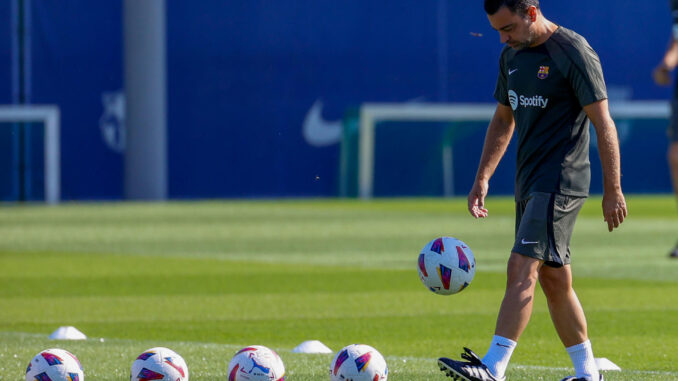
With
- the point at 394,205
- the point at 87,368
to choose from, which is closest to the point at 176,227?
the point at 394,205

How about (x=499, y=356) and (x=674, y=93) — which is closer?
(x=499, y=356)

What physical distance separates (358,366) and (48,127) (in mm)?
22689

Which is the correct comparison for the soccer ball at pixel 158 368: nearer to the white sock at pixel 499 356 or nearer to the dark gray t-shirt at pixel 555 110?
the white sock at pixel 499 356

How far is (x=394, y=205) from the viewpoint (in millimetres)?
26375

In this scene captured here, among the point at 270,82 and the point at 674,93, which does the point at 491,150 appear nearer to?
the point at 674,93

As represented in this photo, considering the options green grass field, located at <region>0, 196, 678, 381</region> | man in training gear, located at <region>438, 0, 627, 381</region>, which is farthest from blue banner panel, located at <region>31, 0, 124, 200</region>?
man in training gear, located at <region>438, 0, 627, 381</region>

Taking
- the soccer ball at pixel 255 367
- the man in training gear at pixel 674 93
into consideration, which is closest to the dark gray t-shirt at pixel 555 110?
the soccer ball at pixel 255 367

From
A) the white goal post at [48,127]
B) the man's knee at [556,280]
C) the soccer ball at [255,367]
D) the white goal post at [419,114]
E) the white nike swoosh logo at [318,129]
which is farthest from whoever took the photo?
the white nike swoosh logo at [318,129]

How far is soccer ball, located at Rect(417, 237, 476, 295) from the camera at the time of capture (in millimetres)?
6637

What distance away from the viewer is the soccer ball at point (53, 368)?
6.13 metres

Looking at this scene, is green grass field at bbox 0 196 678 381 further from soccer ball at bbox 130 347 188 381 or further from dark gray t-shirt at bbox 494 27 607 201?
dark gray t-shirt at bbox 494 27 607 201

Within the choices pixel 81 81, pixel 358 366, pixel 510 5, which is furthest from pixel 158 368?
pixel 81 81

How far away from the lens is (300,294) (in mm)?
11266

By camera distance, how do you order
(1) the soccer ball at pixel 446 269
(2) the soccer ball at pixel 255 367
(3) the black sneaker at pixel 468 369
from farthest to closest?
(1) the soccer ball at pixel 446 269, (2) the soccer ball at pixel 255 367, (3) the black sneaker at pixel 468 369
